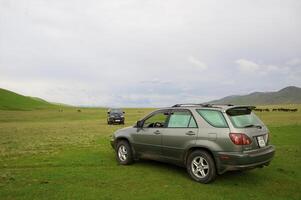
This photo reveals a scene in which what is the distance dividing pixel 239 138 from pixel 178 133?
1.83 meters

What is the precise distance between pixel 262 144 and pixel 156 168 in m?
3.48

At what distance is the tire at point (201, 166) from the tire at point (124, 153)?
250 centimetres

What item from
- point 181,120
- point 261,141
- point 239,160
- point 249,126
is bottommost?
point 239,160

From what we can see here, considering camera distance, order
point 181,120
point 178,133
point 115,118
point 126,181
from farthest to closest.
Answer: point 115,118, point 181,120, point 178,133, point 126,181

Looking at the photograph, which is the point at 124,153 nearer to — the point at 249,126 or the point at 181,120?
the point at 181,120

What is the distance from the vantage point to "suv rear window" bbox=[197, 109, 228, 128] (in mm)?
8094

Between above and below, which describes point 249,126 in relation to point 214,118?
below

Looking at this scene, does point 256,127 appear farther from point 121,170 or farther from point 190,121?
point 121,170

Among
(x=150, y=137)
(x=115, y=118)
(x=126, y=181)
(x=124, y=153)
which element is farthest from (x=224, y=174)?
(x=115, y=118)

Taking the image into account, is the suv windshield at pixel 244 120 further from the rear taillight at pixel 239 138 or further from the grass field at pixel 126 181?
the grass field at pixel 126 181

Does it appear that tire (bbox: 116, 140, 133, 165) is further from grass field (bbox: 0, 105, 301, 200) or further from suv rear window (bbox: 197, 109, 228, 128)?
suv rear window (bbox: 197, 109, 228, 128)

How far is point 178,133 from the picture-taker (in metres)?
8.90

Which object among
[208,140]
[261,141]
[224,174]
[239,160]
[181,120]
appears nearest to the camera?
[239,160]

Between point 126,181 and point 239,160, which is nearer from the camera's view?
point 239,160
